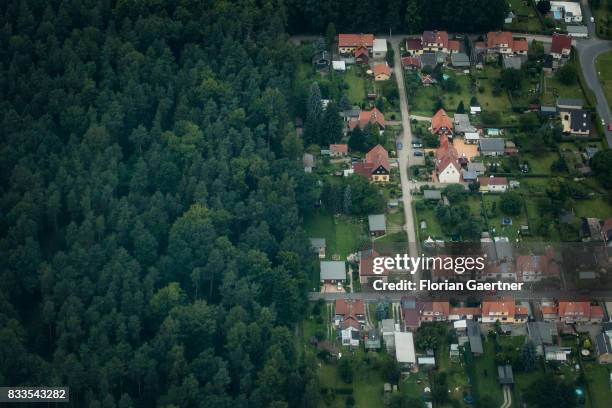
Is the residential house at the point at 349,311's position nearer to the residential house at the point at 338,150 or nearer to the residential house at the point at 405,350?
the residential house at the point at 405,350

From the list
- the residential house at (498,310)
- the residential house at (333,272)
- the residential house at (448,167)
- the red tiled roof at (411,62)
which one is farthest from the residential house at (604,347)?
the red tiled roof at (411,62)

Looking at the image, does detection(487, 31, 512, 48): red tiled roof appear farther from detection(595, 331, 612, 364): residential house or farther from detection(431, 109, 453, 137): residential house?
detection(595, 331, 612, 364): residential house

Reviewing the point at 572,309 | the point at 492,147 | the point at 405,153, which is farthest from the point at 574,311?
the point at 405,153

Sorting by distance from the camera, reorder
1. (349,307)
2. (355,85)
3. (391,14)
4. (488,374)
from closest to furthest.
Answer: (488,374), (349,307), (355,85), (391,14)

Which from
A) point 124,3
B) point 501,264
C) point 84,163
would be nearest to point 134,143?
point 84,163

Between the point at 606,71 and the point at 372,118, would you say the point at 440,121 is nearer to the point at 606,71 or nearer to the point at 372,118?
the point at 372,118

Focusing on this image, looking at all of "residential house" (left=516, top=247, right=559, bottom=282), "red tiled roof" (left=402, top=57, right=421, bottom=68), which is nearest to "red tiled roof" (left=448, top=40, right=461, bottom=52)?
"red tiled roof" (left=402, top=57, right=421, bottom=68)
